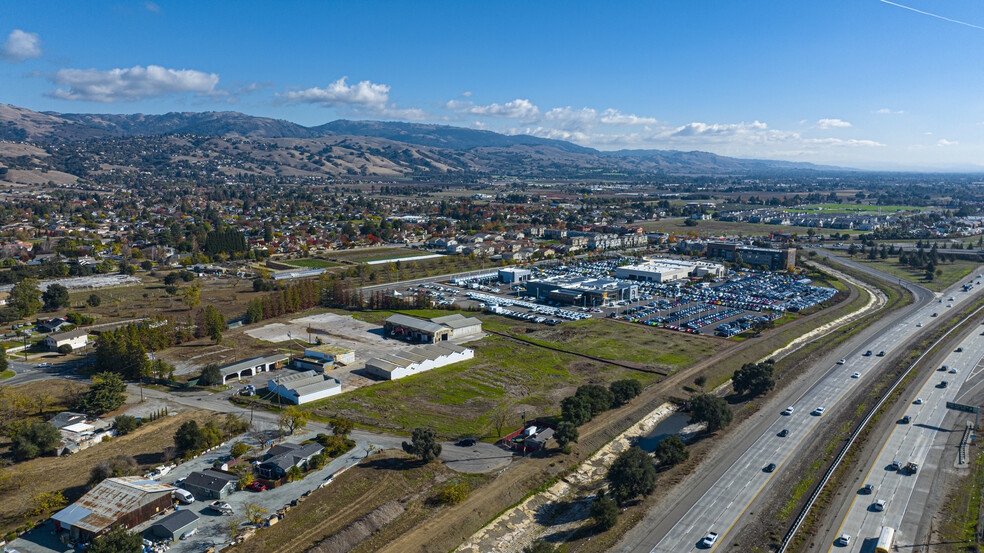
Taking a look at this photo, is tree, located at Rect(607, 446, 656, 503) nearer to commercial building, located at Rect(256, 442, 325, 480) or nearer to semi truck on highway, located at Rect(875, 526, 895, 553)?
semi truck on highway, located at Rect(875, 526, 895, 553)

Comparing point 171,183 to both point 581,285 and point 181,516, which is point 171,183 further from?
point 181,516

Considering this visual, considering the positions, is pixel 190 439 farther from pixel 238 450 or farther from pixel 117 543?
pixel 117 543

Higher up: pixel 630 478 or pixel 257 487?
pixel 630 478

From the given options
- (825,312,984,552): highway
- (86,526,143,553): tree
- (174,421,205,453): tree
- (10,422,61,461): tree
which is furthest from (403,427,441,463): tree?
(10,422,61,461): tree

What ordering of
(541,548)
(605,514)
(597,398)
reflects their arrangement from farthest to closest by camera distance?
(597,398) → (605,514) → (541,548)

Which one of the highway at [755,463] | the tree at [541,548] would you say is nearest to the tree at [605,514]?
the highway at [755,463]

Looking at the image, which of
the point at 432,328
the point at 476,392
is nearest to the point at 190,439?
the point at 476,392
